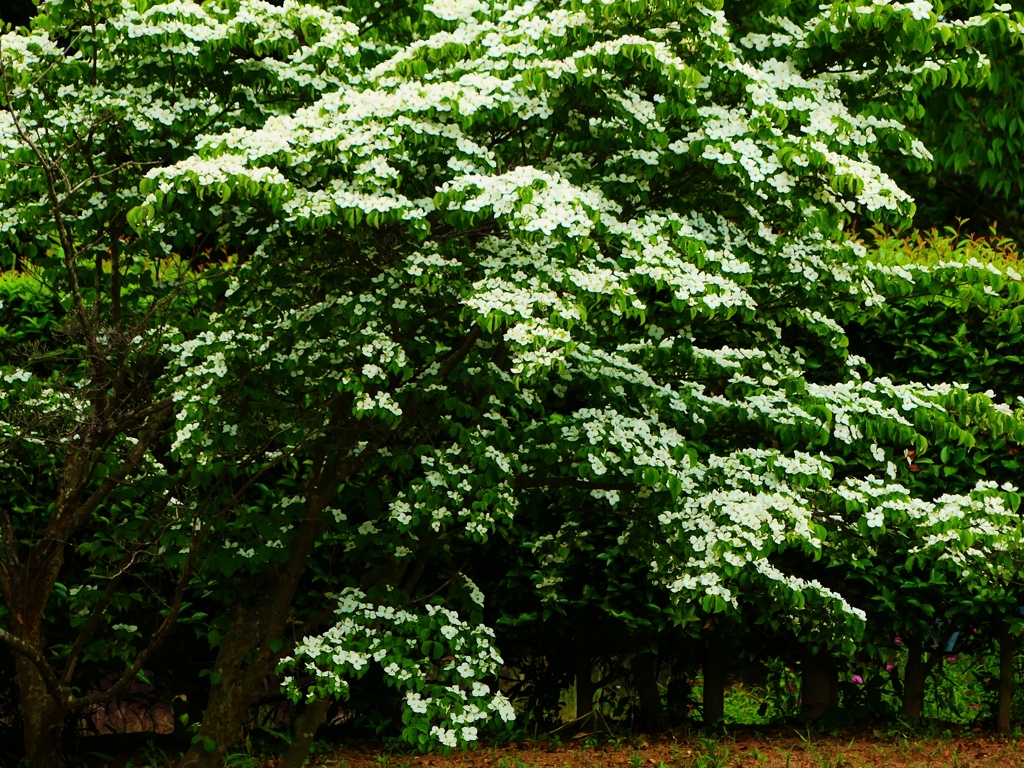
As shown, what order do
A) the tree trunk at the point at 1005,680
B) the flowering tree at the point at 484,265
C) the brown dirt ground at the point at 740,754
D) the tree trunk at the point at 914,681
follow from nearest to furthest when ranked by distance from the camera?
the flowering tree at the point at 484,265
the brown dirt ground at the point at 740,754
the tree trunk at the point at 1005,680
the tree trunk at the point at 914,681

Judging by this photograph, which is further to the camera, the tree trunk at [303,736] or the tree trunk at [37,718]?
the tree trunk at [37,718]

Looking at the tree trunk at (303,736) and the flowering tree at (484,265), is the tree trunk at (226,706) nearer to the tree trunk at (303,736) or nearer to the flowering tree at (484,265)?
the flowering tree at (484,265)

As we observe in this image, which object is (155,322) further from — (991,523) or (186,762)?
(991,523)

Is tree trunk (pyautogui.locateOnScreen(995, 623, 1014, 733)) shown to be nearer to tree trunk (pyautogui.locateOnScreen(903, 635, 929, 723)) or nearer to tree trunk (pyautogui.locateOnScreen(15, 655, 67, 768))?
tree trunk (pyautogui.locateOnScreen(903, 635, 929, 723))

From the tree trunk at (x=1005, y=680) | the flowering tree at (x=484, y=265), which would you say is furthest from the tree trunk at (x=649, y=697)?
the tree trunk at (x=1005, y=680)

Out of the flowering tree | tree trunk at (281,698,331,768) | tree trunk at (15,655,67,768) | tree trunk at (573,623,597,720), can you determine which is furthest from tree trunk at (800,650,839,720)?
tree trunk at (15,655,67,768)

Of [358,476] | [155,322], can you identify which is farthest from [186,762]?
[155,322]

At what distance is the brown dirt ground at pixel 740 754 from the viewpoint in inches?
233

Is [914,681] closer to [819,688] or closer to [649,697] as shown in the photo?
[819,688]

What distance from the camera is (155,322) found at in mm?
5402

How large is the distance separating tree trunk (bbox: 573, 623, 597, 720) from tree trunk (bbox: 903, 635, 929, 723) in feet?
6.25

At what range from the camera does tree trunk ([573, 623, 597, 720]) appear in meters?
6.82

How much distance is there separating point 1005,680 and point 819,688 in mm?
1075

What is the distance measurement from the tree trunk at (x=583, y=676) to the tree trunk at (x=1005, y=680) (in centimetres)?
242
